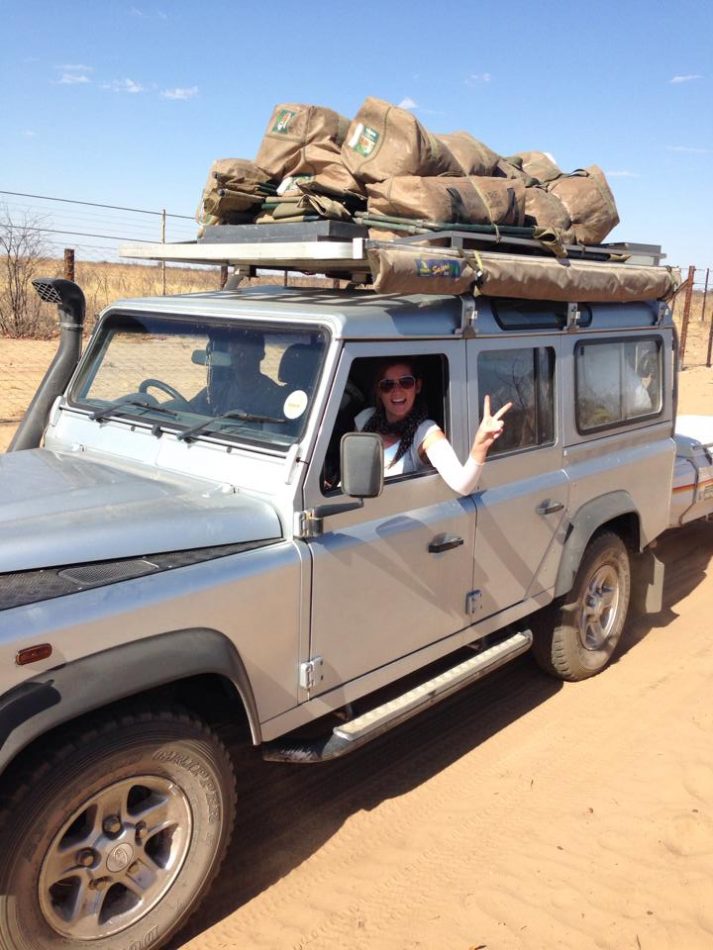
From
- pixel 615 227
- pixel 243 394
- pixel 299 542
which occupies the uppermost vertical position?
pixel 615 227

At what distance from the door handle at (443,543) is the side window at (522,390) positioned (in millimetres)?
497

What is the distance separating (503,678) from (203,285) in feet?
92.5

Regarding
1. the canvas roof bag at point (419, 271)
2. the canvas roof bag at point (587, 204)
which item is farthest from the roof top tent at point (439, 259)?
the canvas roof bag at point (587, 204)

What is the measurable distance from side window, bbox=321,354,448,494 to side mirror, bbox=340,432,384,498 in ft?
0.73

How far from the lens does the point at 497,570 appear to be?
3.86 metres

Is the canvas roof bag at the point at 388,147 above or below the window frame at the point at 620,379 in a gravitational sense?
above

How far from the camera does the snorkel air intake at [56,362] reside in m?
3.95

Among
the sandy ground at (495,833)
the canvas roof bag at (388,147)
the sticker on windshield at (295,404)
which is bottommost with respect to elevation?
the sandy ground at (495,833)

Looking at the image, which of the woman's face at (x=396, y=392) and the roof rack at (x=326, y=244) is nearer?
the roof rack at (x=326, y=244)

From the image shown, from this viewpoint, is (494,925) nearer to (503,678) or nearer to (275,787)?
(275,787)

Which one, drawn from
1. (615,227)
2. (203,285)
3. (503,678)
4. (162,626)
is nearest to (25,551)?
(162,626)

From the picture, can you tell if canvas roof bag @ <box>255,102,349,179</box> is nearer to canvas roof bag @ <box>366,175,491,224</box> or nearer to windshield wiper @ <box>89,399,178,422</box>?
canvas roof bag @ <box>366,175,491,224</box>

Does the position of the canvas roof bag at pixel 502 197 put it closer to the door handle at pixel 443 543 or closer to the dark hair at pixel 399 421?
the dark hair at pixel 399 421

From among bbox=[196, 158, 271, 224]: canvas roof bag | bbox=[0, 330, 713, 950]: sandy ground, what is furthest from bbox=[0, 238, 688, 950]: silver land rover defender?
bbox=[196, 158, 271, 224]: canvas roof bag
